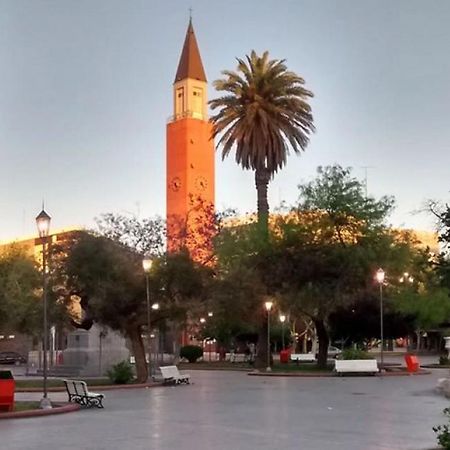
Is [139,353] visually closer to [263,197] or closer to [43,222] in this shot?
[43,222]

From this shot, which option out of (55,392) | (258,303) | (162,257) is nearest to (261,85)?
(258,303)

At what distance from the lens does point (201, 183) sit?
339 ft

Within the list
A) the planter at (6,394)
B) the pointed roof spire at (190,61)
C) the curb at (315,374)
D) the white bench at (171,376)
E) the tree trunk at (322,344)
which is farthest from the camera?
the pointed roof spire at (190,61)

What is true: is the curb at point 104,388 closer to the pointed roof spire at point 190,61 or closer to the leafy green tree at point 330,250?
the leafy green tree at point 330,250

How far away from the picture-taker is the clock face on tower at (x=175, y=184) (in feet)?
342

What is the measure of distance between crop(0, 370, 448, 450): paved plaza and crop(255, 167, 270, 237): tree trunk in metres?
21.2

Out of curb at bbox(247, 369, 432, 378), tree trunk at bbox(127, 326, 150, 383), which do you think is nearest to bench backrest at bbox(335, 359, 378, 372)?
curb at bbox(247, 369, 432, 378)

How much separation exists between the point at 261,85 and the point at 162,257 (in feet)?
67.1

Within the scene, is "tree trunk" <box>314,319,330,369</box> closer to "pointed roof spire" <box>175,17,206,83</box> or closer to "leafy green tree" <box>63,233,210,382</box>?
"leafy green tree" <box>63,233,210,382</box>

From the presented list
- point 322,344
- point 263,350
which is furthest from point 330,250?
point 263,350

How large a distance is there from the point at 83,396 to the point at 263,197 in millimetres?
29478

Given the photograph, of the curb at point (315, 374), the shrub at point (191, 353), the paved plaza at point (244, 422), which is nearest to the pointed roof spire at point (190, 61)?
the shrub at point (191, 353)

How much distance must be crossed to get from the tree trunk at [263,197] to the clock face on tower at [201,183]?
50560 millimetres

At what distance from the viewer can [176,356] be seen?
195 feet
